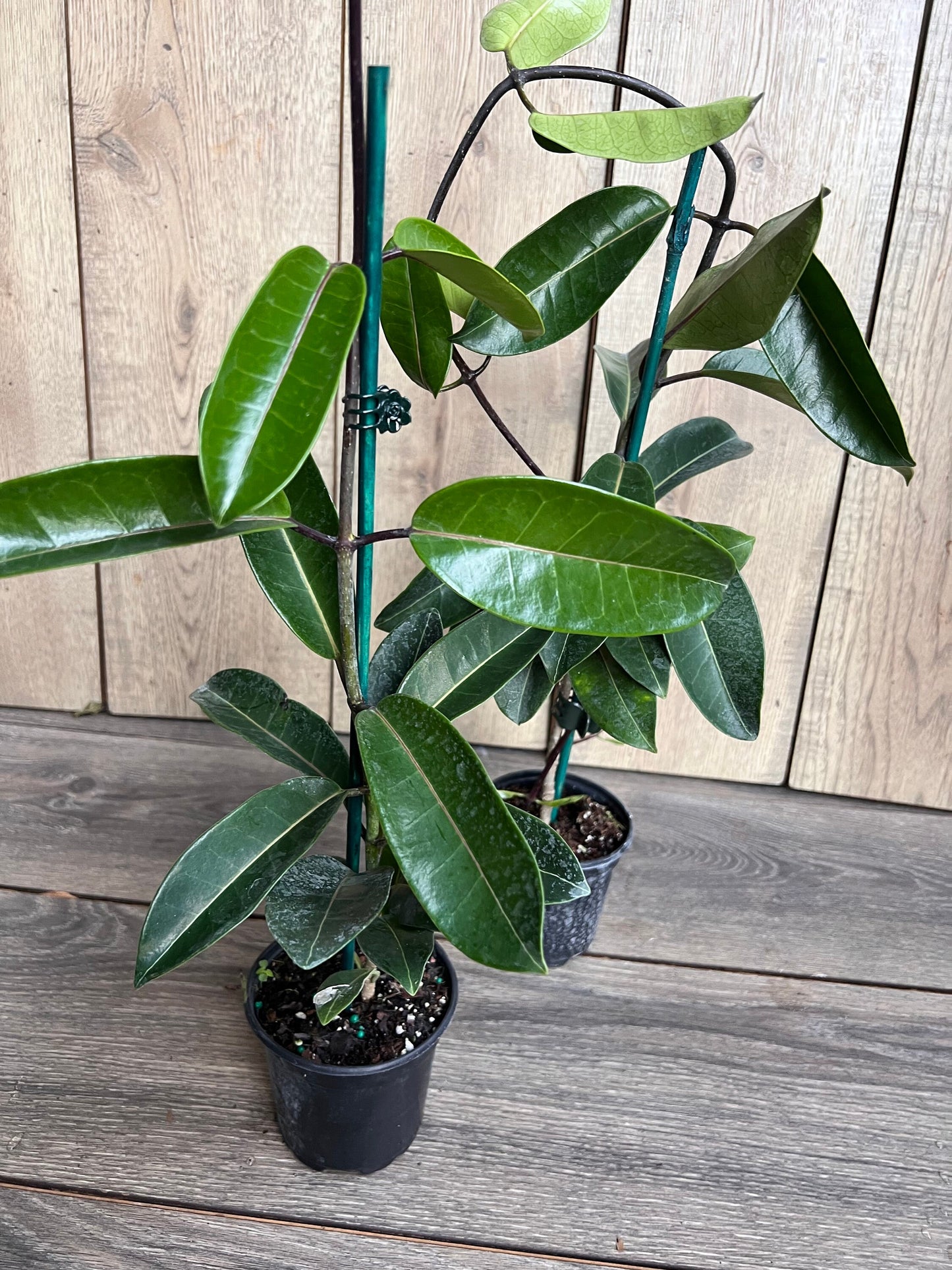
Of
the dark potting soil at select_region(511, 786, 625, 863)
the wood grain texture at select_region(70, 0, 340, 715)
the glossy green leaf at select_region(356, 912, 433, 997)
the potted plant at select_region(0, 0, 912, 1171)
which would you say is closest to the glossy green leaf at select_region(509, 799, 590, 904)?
the potted plant at select_region(0, 0, 912, 1171)

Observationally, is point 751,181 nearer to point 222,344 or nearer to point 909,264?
point 909,264

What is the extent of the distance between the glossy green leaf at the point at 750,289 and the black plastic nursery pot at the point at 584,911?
0.51 m

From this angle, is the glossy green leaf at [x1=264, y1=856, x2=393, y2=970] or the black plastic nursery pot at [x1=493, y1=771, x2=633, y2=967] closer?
the glossy green leaf at [x1=264, y1=856, x2=393, y2=970]

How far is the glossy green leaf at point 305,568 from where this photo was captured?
0.74 meters

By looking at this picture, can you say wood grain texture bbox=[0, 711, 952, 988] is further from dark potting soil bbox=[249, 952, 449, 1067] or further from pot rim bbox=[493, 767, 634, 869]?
dark potting soil bbox=[249, 952, 449, 1067]

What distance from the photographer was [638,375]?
0.94 meters

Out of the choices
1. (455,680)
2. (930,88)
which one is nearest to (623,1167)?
(455,680)

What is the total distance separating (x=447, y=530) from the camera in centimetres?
64

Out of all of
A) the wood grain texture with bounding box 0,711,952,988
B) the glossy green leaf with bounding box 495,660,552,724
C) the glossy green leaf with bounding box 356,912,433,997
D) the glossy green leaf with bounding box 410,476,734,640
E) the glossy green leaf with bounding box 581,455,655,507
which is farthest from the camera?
the wood grain texture with bounding box 0,711,952,988

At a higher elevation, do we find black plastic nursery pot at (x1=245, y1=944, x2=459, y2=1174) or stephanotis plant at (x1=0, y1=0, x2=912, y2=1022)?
stephanotis plant at (x1=0, y1=0, x2=912, y2=1022)

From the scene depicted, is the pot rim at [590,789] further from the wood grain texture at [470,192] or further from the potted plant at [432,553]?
the wood grain texture at [470,192]

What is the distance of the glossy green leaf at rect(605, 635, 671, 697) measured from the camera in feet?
3.00

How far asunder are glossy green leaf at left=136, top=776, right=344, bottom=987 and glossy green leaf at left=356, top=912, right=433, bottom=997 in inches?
3.6

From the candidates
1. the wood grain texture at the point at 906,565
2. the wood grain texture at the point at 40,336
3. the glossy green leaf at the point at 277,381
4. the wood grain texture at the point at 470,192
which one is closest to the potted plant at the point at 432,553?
the glossy green leaf at the point at 277,381
